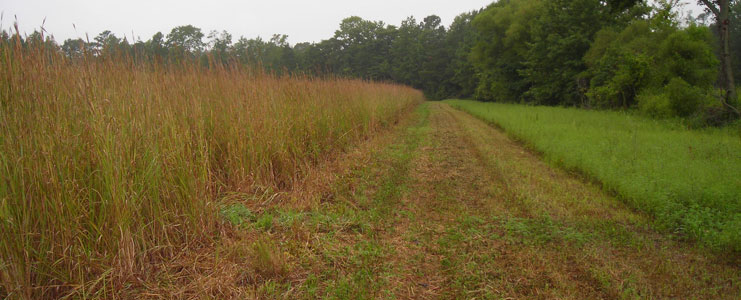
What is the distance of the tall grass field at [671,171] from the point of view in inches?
132

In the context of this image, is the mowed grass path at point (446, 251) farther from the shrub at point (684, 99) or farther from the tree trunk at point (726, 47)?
the shrub at point (684, 99)

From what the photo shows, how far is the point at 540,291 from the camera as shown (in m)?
2.40

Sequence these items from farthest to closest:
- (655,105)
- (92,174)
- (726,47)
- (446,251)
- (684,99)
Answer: (655,105) → (684,99) → (726,47) → (446,251) → (92,174)

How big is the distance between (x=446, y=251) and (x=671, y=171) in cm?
392

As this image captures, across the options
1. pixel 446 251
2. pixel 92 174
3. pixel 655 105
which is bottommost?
pixel 446 251

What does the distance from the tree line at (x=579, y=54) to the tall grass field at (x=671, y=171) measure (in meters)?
3.83

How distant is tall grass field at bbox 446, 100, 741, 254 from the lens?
3.35 meters

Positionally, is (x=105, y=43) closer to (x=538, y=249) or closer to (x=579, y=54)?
(x=538, y=249)

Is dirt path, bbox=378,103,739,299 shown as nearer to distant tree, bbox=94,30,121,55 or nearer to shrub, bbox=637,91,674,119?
distant tree, bbox=94,30,121,55

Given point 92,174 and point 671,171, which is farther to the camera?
point 671,171

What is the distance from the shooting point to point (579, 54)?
23.0m

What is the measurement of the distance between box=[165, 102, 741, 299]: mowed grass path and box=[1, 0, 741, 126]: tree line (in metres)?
2.03

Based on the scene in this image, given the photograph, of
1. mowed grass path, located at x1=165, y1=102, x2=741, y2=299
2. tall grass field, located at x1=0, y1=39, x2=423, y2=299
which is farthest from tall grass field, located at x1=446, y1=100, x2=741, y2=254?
tall grass field, located at x1=0, y1=39, x2=423, y2=299

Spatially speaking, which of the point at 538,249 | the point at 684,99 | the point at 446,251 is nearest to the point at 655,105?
the point at 684,99
